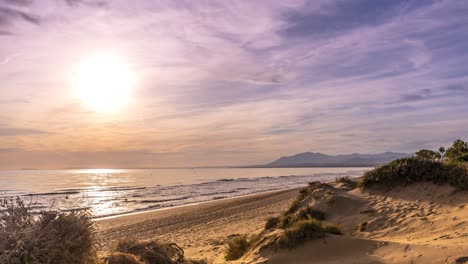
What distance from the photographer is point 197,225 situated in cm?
1845

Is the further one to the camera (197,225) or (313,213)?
(197,225)

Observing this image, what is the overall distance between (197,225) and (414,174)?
9972 millimetres

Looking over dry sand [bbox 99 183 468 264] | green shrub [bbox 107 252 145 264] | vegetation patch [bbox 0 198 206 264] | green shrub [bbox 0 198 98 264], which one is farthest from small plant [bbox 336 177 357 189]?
green shrub [bbox 0 198 98 264]

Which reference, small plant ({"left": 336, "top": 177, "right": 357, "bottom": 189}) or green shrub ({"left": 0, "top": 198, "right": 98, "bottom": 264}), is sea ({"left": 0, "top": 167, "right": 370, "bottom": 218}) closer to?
green shrub ({"left": 0, "top": 198, "right": 98, "bottom": 264})

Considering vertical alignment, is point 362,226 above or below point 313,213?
below

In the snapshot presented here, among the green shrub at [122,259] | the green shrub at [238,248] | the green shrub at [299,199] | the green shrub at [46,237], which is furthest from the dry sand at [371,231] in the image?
the green shrub at [46,237]

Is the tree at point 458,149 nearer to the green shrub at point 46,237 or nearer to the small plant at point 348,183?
the small plant at point 348,183

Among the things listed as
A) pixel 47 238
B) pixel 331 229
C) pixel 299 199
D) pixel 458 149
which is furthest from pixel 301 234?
pixel 458 149

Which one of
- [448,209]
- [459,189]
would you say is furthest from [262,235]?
[459,189]

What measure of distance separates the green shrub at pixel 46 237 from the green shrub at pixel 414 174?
10117 mm

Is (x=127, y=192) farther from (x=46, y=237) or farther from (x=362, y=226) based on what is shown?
(x=46, y=237)

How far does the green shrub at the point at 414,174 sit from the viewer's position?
37.5ft

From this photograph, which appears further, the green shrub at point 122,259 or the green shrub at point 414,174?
the green shrub at point 414,174

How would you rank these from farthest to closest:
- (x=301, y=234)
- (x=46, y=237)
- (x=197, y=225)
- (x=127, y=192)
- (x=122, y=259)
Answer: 1. (x=127, y=192)
2. (x=197, y=225)
3. (x=301, y=234)
4. (x=122, y=259)
5. (x=46, y=237)
